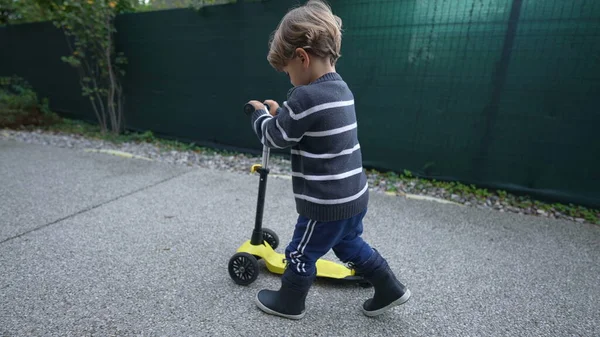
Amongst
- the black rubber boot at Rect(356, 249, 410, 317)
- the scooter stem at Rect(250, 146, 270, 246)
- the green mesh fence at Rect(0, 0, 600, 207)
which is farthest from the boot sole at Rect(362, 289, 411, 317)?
the green mesh fence at Rect(0, 0, 600, 207)

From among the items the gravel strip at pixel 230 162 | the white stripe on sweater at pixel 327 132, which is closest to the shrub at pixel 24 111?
the gravel strip at pixel 230 162

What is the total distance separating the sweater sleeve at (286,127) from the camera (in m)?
1.45

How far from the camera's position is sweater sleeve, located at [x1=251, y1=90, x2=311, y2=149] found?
57.1 inches

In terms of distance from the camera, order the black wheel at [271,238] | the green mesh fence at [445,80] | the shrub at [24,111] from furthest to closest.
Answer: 1. the shrub at [24,111]
2. the green mesh fence at [445,80]
3. the black wheel at [271,238]

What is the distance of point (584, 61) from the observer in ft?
10.2

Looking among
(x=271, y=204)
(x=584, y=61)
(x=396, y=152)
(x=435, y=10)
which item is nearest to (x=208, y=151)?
(x=271, y=204)

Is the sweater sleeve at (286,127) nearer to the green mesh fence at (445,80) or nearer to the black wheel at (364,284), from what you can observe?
the black wheel at (364,284)

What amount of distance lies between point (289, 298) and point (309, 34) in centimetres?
122

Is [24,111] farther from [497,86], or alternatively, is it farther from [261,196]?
[497,86]

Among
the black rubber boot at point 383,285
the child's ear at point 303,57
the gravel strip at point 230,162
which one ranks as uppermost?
the child's ear at point 303,57

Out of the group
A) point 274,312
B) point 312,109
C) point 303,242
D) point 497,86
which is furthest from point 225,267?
point 497,86

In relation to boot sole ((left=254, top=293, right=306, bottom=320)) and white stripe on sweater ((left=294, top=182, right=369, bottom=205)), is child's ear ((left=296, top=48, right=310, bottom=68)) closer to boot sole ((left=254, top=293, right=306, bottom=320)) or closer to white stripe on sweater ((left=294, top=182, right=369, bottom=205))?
white stripe on sweater ((left=294, top=182, right=369, bottom=205))

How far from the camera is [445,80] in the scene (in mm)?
3664

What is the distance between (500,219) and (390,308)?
1.83m
